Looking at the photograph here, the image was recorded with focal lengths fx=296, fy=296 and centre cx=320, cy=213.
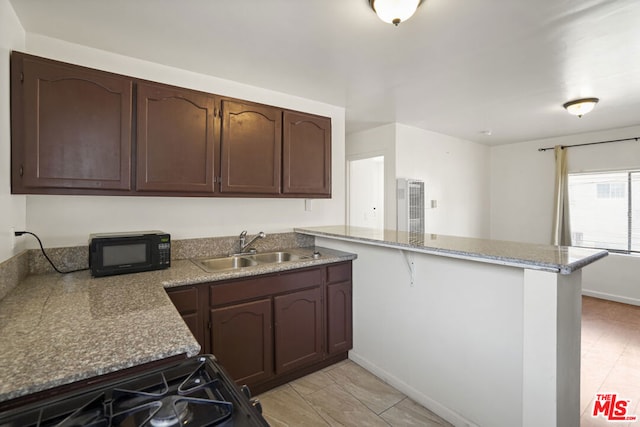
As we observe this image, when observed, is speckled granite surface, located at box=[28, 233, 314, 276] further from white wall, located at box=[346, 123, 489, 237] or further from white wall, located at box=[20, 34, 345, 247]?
white wall, located at box=[346, 123, 489, 237]

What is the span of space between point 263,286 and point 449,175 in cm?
382

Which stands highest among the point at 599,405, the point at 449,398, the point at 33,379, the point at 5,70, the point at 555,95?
the point at 555,95

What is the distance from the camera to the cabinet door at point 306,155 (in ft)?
8.32

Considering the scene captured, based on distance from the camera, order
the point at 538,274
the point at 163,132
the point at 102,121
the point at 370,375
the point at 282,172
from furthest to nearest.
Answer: the point at 282,172 → the point at 370,375 → the point at 163,132 → the point at 102,121 → the point at 538,274

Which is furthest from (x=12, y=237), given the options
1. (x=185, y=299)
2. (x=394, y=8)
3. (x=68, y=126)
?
(x=394, y=8)

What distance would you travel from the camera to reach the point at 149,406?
68cm

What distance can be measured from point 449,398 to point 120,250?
7.28ft

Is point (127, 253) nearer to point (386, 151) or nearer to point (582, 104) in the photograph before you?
point (386, 151)

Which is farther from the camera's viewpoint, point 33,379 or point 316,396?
point 316,396

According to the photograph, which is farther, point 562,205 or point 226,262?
point 562,205

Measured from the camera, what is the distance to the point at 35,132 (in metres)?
1.61

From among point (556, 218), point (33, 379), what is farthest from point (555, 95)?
point (33, 379)

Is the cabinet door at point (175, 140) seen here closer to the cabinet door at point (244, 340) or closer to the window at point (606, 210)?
the cabinet door at point (244, 340)

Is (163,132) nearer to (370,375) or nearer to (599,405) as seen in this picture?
(370,375)
